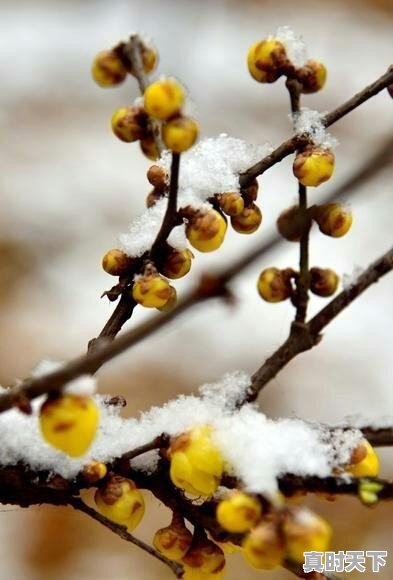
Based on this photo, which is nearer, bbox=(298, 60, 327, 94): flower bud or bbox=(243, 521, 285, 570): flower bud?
bbox=(243, 521, 285, 570): flower bud

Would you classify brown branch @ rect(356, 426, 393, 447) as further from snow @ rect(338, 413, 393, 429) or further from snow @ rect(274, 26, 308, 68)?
snow @ rect(274, 26, 308, 68)

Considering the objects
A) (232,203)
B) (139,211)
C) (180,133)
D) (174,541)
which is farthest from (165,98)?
(139,211)

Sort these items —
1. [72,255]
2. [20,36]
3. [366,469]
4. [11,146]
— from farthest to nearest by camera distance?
[20,36]
[11,146]
[72,255]
[366,469]

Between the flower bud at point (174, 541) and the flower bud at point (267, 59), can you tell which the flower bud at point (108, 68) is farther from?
the flower bud at point (174, 541)

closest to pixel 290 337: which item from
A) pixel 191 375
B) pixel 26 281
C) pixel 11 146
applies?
pixel 191 375

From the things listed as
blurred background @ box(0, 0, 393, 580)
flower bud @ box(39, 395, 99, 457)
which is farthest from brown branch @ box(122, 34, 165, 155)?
blurred background @ box(0, 0, 393, 580)

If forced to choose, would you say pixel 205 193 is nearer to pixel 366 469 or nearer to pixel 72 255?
pixel 366 469
